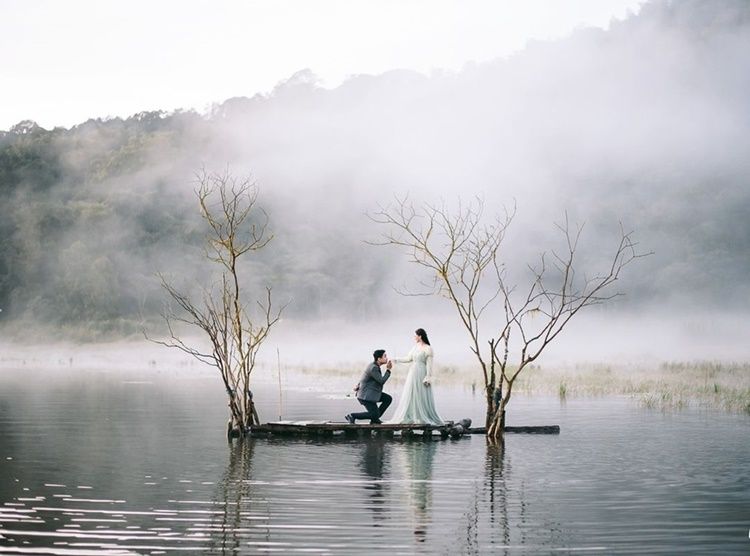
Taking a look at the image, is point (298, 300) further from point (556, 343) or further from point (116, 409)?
A: point (116, 409)

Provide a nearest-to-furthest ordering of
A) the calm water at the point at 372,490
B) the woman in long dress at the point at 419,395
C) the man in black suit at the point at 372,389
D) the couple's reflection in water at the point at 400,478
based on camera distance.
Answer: the calm water at the point at 372,490 → the couple's reflection in water at the point at 400,478 → the woman in long dress at the point at 419,395 → the man in black suit at the point at 372,389

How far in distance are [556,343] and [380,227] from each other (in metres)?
60.2

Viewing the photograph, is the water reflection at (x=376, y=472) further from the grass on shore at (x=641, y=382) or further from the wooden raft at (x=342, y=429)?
the grass on shore at (x=641, y=382)

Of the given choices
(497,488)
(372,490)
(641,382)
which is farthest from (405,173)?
(372,490)

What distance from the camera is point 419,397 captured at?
25.6m

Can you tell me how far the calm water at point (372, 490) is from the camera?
13.1 meters

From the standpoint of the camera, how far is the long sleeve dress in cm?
2552

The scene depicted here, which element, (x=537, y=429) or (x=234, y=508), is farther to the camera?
(x=537, y=429)

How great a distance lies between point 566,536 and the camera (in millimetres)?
13492

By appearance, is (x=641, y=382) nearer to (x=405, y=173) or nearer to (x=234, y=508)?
(x=234, y=508)

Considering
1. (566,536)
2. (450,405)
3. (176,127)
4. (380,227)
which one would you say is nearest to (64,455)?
(566,536)

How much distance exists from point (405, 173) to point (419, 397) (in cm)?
14449

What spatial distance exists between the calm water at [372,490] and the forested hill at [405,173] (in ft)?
321

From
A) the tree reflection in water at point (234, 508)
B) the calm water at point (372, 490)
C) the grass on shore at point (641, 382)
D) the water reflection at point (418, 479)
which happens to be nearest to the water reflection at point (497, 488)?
the calm water at point (372, 490)
